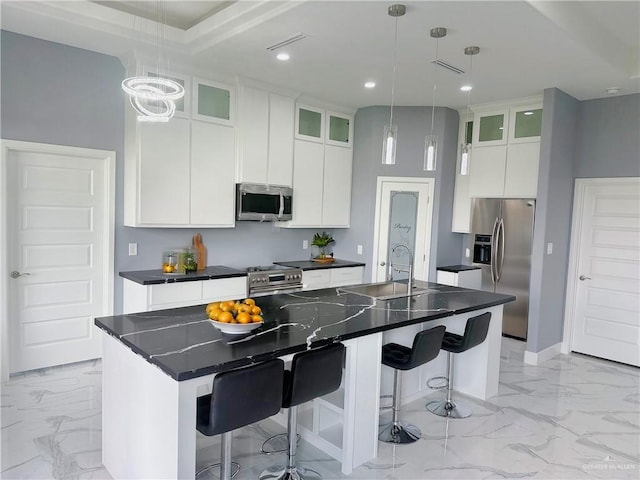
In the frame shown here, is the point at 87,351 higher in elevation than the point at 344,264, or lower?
lower

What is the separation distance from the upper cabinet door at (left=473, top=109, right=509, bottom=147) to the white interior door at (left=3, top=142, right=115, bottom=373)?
423cm

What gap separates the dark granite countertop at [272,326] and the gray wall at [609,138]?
2.43m

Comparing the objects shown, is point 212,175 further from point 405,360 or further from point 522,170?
point 522,170

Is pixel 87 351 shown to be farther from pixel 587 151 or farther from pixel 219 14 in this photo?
pixel 587 151

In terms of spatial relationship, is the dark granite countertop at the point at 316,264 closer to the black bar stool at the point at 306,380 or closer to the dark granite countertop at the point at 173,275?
the dark granite countertop at the point at 173,275

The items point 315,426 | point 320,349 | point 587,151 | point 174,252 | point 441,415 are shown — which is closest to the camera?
point 320,349

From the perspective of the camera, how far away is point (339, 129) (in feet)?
19.3

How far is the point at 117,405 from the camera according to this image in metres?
2.45

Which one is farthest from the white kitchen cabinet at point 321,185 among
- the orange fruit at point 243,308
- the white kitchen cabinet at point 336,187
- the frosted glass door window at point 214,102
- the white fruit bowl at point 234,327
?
the white fruit bowl at point 234,327

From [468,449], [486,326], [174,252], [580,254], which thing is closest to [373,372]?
[468,449]

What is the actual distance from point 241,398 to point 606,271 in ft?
15.4

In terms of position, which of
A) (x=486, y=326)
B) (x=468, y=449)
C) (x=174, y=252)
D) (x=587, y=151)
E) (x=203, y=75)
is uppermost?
(x=203, y=75)

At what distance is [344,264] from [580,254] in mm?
2778

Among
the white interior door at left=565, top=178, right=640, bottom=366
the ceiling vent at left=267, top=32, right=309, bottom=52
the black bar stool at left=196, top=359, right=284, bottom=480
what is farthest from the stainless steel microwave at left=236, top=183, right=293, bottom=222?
the white interior door at left=565, top=178, right=640, bottom=366
